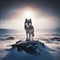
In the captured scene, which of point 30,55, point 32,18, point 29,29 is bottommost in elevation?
point 30,55

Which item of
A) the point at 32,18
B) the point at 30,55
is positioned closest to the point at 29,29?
the point at 32,18

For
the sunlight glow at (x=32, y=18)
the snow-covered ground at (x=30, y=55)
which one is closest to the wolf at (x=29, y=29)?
the sunlight glow at (x=32, y=18)

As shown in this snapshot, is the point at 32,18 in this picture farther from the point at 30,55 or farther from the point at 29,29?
the point at 30,55

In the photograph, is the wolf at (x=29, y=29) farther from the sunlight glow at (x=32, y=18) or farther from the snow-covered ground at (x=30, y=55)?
the snow-covered ground at (x=30, y=55)

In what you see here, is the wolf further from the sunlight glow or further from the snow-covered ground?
the snow-covered ground

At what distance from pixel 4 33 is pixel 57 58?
817 millimetres

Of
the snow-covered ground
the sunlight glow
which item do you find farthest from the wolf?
the snow-covered ground

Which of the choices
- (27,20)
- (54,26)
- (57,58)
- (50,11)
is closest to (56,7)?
(50,11)

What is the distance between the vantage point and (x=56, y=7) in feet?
7.89

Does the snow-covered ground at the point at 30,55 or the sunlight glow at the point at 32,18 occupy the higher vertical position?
the sunlight glow at the point at 32,18

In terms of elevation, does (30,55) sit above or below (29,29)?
below

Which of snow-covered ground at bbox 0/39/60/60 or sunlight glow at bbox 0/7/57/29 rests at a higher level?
sunlight glow at bbox 0/7/57/29

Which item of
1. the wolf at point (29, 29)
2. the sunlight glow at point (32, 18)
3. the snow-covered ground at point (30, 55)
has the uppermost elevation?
the sunlight glow at point (32, 18)

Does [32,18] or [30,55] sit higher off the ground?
[32,18]
